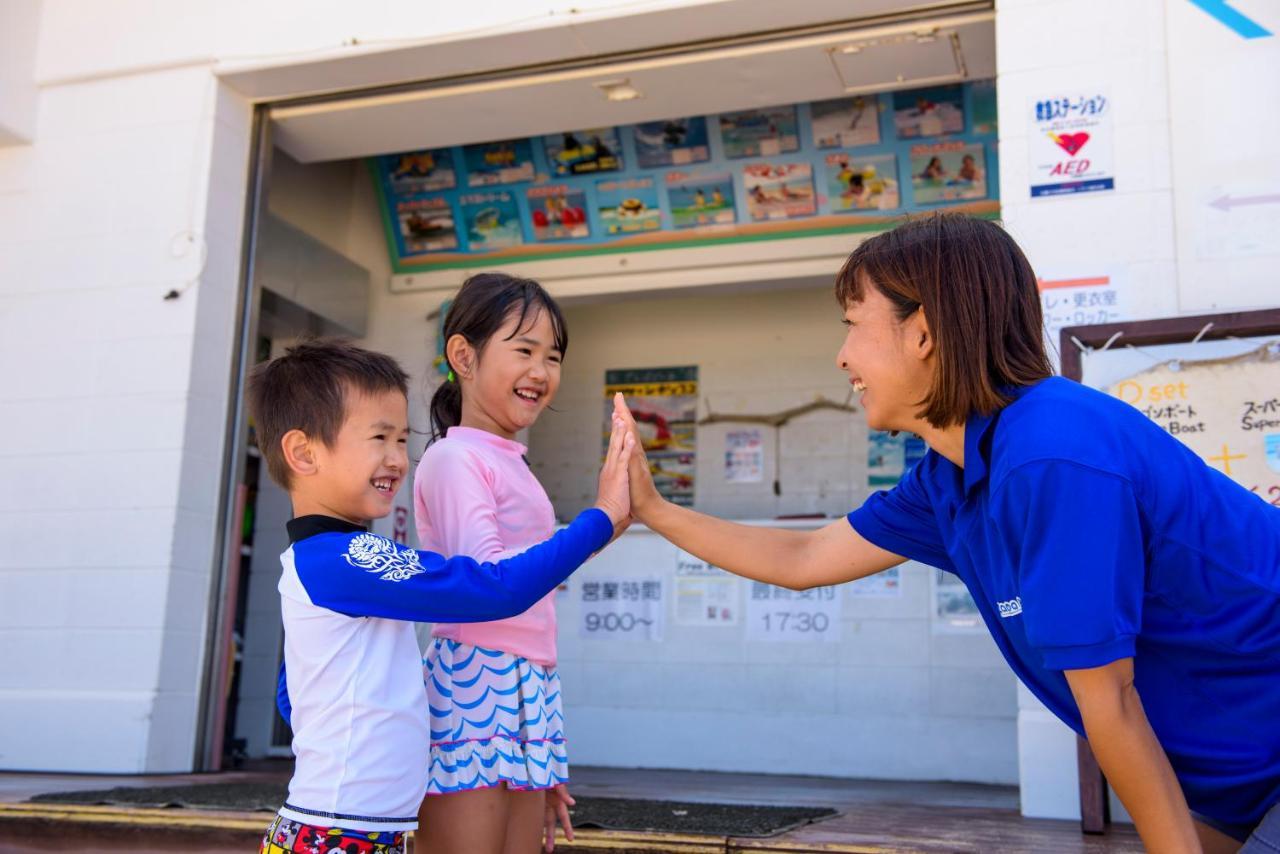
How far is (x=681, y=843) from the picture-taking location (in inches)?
95.6

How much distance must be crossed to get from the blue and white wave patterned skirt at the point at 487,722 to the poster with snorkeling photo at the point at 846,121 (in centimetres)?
373

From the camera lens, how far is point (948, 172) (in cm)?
500

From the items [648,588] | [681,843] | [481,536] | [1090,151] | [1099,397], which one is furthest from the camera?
[648,588]

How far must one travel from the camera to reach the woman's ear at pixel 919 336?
1.41 meters

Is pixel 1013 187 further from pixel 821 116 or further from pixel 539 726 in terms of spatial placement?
pixel 539 726

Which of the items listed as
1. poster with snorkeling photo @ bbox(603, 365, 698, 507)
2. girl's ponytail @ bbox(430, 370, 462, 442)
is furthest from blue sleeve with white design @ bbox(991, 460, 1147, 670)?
poster with snorkeling photo @ bbox(603, 365, 698, 507)

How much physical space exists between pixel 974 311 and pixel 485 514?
0.74m

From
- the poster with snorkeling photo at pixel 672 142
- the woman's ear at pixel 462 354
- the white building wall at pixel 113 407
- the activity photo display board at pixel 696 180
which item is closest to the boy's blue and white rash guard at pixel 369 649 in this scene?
the woman's ear at pixel 462 354

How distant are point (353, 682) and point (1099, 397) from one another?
3.21ft

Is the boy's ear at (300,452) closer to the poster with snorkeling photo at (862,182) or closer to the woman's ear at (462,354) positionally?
the woman's ear at (462,354)

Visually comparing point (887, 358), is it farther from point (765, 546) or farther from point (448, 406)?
point (448, 406)

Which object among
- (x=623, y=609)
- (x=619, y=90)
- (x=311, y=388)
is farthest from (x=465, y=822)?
(x=623, y=609)

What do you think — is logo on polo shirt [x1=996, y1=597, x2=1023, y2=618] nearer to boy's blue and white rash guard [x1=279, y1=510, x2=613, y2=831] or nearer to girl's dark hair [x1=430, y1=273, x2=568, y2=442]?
boy's blue and white rash guard [x1=279, y1=510, x2=613, y2=831]

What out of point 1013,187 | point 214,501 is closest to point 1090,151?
point 1013,187
